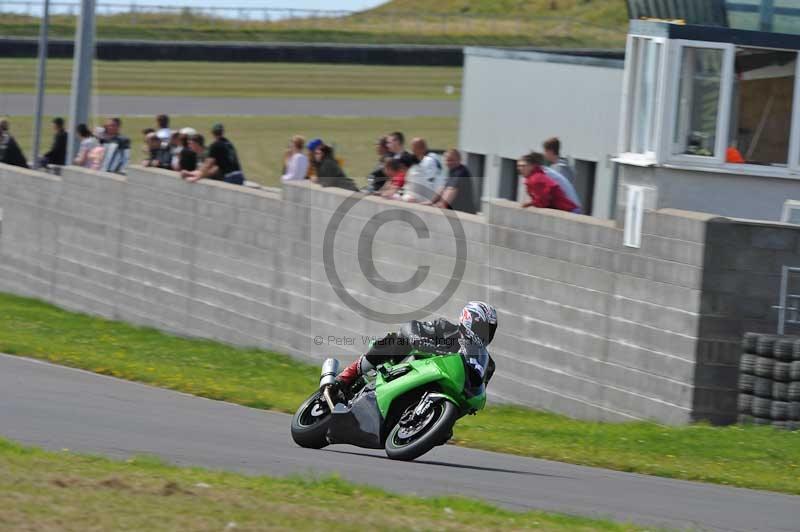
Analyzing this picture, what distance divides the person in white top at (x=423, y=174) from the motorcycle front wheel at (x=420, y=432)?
23.0 ft

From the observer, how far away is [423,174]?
58.1 ft

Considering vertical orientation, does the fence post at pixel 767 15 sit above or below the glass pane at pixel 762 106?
above

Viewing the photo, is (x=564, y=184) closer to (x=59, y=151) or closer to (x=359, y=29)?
(x=59, y=151)

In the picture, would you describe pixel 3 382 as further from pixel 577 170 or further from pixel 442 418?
pixel 577 170

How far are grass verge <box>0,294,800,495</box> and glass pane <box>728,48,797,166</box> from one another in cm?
370

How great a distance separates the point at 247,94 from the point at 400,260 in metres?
29.2

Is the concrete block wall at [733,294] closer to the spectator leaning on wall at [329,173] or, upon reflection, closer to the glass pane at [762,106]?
the glass pane at [762,106]

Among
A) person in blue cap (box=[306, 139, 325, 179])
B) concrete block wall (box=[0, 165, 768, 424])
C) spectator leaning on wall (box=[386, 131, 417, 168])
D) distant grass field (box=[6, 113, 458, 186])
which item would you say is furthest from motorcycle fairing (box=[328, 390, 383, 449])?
distant grass field (box=[6, 113, 458, 186])

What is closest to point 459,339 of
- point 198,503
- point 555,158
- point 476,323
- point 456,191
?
point 476,323

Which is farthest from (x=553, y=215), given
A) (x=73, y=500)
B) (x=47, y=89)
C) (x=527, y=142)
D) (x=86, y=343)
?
(x=47, y=89)

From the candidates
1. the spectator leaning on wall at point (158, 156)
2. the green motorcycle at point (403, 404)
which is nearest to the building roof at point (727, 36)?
the green motorcycle at point (403, 404)

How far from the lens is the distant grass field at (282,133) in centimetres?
3616

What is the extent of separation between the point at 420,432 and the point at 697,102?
6.84 m

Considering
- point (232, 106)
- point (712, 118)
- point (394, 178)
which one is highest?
point (232, 106)
